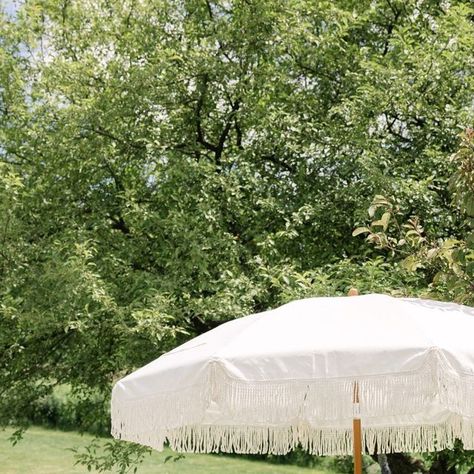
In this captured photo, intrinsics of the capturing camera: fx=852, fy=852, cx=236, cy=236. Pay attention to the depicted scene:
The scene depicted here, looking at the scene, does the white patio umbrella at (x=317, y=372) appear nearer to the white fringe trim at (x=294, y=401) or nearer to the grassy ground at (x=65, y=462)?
the white fringe trim at (x=294, y=401)

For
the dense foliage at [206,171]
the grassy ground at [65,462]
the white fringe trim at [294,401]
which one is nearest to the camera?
the white fringe trim at [294,401]

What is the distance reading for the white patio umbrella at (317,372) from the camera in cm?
319

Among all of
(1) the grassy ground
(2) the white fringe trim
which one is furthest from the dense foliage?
(1) the grassy ground

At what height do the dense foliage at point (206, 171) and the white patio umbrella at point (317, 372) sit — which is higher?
the dense foliage at point (206, 171)

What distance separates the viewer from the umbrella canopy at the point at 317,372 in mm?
3189

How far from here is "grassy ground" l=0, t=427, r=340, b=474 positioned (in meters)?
23.1

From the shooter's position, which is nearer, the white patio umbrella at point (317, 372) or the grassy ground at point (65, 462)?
the white patio umbrella at point (317, 372)

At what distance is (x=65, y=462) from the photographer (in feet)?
79.0

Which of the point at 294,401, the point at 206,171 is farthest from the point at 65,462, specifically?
the point at 294,401

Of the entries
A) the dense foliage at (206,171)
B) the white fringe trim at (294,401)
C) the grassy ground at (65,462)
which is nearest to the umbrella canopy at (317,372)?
the white fringe trim at (294,401)

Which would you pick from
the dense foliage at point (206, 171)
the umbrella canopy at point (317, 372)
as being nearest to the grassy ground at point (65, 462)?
the dense foliage at point (206, 171)

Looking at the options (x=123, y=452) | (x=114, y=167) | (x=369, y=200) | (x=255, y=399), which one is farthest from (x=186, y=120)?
(x=255, y=399)

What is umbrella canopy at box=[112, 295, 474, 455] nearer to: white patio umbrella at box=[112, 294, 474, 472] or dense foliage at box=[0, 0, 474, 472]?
white patio umbrella at box=[112, 294, 474, 472]

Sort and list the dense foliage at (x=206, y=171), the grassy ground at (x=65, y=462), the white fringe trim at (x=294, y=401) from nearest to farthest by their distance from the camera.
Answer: the white fringe trim at (x=294, y=401)
the dense foliage at (x=206, y=171)
the grassy ground at (x=65, y=462)
